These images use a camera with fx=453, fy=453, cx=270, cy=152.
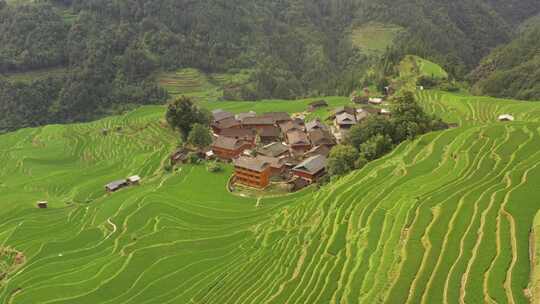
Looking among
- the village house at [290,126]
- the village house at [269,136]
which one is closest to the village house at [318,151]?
the village house at [290,126]

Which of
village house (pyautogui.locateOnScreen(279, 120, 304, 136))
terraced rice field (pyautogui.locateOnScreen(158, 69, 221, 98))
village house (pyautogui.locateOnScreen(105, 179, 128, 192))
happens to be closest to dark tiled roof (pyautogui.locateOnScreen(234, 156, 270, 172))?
village house (pyautogui.locateOnScreen(279, 120, 304, 136))

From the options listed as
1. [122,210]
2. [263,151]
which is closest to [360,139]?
[263,151]

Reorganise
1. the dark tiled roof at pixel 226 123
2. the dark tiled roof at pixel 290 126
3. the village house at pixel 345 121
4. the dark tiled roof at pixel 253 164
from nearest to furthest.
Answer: the dark tiled roof at pixel 253 164 → the village house at pixel 345 121 → the dark tiled roof at pixel 290 126 → the dark tiled roof at pixel 226 123

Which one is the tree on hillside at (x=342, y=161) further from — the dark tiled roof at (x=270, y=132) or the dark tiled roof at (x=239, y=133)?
the dark tiled roof at (x=239, y=133)

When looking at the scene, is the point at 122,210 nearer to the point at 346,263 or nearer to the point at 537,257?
the point at 346,263

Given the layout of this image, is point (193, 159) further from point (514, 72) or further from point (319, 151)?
point (514, 72)

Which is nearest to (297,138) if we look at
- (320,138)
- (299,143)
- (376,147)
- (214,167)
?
(299,143)
